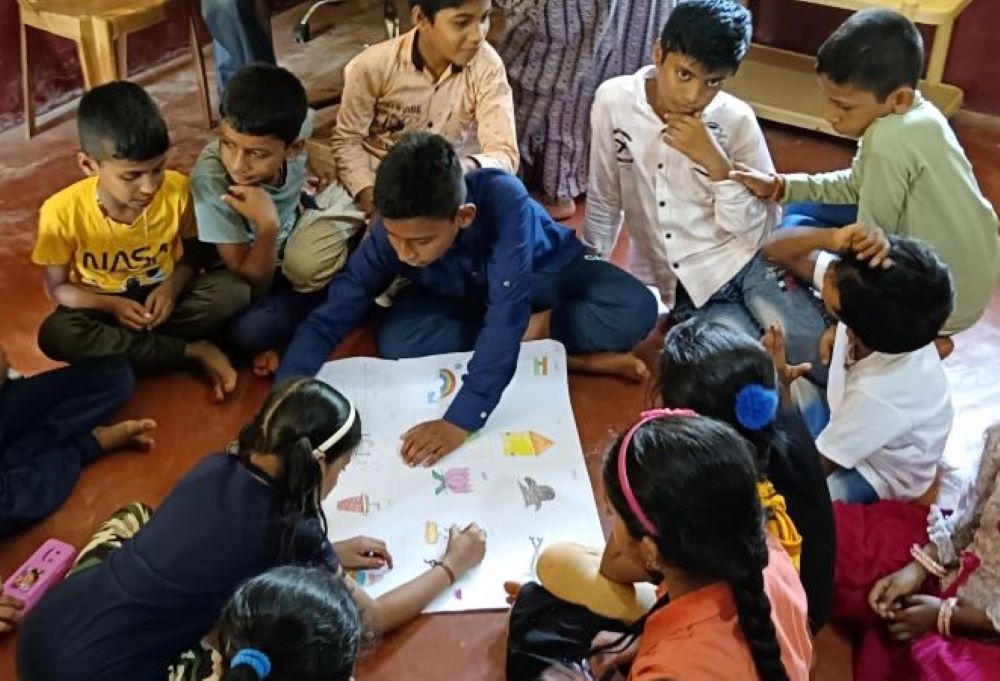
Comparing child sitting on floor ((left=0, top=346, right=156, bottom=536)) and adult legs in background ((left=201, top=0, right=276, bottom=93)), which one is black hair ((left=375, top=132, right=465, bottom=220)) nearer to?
child sitting on floor ((left=0, top=346, right=156, bottom=536))

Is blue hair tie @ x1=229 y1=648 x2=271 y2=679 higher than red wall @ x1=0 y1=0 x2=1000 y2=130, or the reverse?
blue hair tie @ x1=229 y1=648 x2=271 y2=679

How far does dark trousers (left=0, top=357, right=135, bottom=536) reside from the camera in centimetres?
170

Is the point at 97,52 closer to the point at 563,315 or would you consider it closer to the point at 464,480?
the point at 563,315

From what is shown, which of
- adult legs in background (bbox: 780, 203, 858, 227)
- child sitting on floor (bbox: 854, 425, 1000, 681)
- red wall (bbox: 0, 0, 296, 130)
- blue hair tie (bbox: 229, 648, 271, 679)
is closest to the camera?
blue hair tie (bbox: 229, 648, 271, 679)

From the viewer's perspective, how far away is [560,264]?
2021 mm

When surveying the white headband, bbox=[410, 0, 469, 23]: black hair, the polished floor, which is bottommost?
the polished floor

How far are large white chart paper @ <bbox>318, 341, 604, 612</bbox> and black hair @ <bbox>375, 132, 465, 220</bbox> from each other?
0.37 metres

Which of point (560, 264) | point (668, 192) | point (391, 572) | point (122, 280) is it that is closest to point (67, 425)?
point (122, 280)

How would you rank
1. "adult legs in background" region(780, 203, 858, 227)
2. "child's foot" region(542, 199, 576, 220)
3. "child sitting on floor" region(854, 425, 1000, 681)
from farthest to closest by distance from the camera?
"child's foot" region(542, 199, 576, 220) < "adult legs in background" region(780, 203, 858, 227) < "child sitting on floor" region(854, 425, 1000, 681)

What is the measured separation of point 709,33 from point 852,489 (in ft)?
2.48

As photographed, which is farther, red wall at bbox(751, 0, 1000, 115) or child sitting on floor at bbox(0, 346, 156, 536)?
red wall at bbox(751, 0, 1000, 115)

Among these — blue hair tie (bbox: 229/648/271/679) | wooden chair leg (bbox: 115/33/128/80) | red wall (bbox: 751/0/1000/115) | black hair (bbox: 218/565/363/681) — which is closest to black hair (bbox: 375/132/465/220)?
black hair (bbox: 218/565/363/681)

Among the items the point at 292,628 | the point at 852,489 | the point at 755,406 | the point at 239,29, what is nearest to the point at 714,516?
the point at 755,406

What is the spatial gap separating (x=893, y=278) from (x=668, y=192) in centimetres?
53
